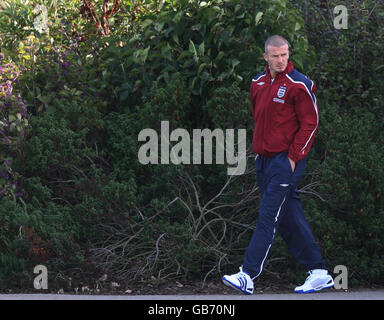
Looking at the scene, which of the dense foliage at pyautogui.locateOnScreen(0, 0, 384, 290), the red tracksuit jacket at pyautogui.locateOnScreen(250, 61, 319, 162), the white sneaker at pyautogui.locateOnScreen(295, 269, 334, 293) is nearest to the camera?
the red tracksuit jacket at pyautogui.locateOnScreen(250, 61, 319, 162)

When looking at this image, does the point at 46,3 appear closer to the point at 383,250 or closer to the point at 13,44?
the point at 13,44

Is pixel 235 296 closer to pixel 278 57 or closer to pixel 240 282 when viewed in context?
pixel 240 282

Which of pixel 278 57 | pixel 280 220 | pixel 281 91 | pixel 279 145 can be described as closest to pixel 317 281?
pixel 280 220

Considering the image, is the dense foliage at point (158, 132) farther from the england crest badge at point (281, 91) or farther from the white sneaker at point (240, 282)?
the england crest badge at point (281, 91)

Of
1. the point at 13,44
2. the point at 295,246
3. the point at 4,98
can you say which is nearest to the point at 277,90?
the point at 295,246

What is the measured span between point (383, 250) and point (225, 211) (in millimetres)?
1558

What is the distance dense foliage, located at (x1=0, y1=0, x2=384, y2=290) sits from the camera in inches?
273

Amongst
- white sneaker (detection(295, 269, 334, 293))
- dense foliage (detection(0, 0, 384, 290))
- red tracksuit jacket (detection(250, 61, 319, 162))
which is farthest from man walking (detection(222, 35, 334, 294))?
dense foliage (detection(0, 0, 384, 290))

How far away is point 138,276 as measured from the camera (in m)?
6.98

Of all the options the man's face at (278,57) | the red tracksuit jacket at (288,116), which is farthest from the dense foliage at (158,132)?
the man's face at (278,57)

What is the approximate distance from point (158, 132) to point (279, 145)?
194 centimetres

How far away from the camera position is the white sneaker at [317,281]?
253 inches

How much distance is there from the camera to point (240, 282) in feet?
20.4

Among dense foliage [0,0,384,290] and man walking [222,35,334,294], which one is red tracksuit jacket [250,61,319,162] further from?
dense foliage [0,0,384,290]
